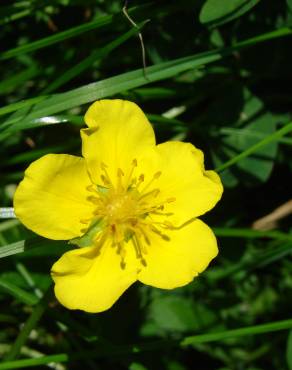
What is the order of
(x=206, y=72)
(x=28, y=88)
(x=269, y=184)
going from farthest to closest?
(x=269, y=184)
(x=28, y=88)
(x=206, y=72)

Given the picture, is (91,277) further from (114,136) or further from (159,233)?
(114,136)

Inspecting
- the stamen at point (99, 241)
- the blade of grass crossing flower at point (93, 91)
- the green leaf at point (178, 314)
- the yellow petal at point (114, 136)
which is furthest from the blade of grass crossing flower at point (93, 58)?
the green leaf at point (178, 314)

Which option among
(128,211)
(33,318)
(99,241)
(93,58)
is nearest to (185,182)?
(128,211)

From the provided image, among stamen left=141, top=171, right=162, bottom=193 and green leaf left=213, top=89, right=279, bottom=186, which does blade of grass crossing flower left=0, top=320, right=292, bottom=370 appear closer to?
stamen left=141, top=171, right=162, bottom=193

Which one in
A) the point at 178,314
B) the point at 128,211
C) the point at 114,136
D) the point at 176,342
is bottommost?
the point at 178,314

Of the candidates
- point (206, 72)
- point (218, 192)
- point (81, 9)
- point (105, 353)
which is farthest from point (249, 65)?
point (105, 353)

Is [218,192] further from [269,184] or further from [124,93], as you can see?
[269,184]

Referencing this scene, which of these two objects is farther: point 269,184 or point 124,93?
point 269,184

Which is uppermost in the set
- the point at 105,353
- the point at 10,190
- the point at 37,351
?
the point at 10,190
